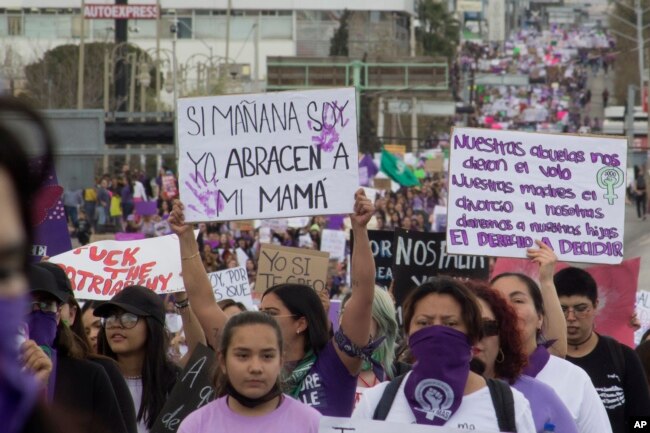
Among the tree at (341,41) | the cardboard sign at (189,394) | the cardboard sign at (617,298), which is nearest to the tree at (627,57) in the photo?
the tree at (341,41)

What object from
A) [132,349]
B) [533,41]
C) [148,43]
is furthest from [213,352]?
[533,41]

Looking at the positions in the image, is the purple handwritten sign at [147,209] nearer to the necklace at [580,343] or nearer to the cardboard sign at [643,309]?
the cardboard sign at [643,309]

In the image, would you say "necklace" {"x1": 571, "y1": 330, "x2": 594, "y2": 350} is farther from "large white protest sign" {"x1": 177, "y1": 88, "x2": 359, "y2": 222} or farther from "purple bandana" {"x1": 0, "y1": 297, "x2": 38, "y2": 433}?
"purple bandana" {"x1": 0, "y1": 297, "x2": 38, "y2": 433}

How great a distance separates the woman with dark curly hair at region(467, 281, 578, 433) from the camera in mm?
4098

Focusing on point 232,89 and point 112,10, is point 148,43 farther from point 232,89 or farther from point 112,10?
point 112,10

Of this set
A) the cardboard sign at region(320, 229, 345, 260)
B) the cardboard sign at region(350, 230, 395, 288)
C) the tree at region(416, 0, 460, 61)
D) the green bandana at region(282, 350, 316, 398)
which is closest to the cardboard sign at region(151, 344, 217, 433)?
the green bandana at region(282, 350, 316, 398)

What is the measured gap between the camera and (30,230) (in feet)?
4.24

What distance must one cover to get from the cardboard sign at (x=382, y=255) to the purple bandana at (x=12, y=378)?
8045mm

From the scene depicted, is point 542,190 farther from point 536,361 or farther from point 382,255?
point 382,255

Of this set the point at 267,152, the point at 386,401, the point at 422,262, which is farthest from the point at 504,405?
the point at 422,262

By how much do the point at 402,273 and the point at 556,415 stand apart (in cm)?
393

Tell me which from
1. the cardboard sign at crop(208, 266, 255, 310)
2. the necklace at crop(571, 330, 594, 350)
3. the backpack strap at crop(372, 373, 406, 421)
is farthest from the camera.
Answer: the cardboard sign at crop(208, 266, 255, 310)

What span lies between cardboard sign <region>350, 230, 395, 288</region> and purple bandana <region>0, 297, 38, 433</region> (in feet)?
26.4

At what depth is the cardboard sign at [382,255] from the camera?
9.47 metres
